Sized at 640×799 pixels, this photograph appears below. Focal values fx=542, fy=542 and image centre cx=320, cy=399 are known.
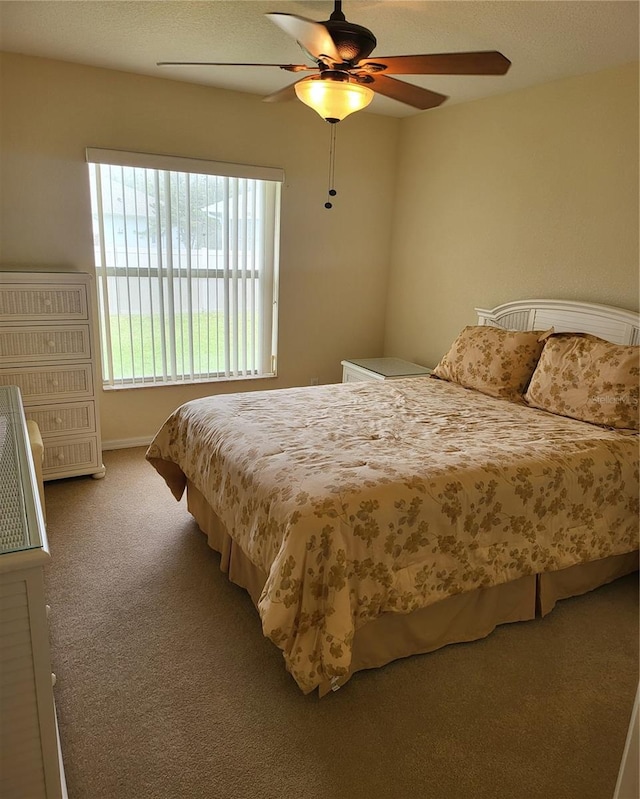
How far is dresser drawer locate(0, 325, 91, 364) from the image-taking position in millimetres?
3189

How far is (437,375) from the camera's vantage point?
369 cm

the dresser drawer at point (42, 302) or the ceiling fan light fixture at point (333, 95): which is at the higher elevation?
the ceiling fan light fixture at point (333, 95)

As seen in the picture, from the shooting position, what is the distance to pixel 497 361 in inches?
129

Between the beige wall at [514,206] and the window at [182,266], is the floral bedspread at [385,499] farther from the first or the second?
the window at [182,266]

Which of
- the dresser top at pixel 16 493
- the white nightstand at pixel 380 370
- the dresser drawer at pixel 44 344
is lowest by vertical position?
the white nightstand at pixel 380 370

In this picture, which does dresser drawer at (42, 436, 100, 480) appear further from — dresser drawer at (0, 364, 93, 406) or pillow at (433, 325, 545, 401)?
pillow at (433, 325, 545, 401)

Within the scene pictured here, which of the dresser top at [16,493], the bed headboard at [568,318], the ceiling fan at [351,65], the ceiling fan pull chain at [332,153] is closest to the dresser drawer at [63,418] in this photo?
the dresser top at [16,493]

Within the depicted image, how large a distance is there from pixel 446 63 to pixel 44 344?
2649 millimetres

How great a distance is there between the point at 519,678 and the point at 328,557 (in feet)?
3.10

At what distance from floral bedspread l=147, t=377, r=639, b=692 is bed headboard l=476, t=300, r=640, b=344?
66cm

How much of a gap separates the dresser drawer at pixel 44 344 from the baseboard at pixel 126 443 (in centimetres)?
91

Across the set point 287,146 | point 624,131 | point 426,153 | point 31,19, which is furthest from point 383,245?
point 31,19

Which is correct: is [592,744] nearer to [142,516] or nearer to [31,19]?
[142,516]

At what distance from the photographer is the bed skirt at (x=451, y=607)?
2039 millimetres
